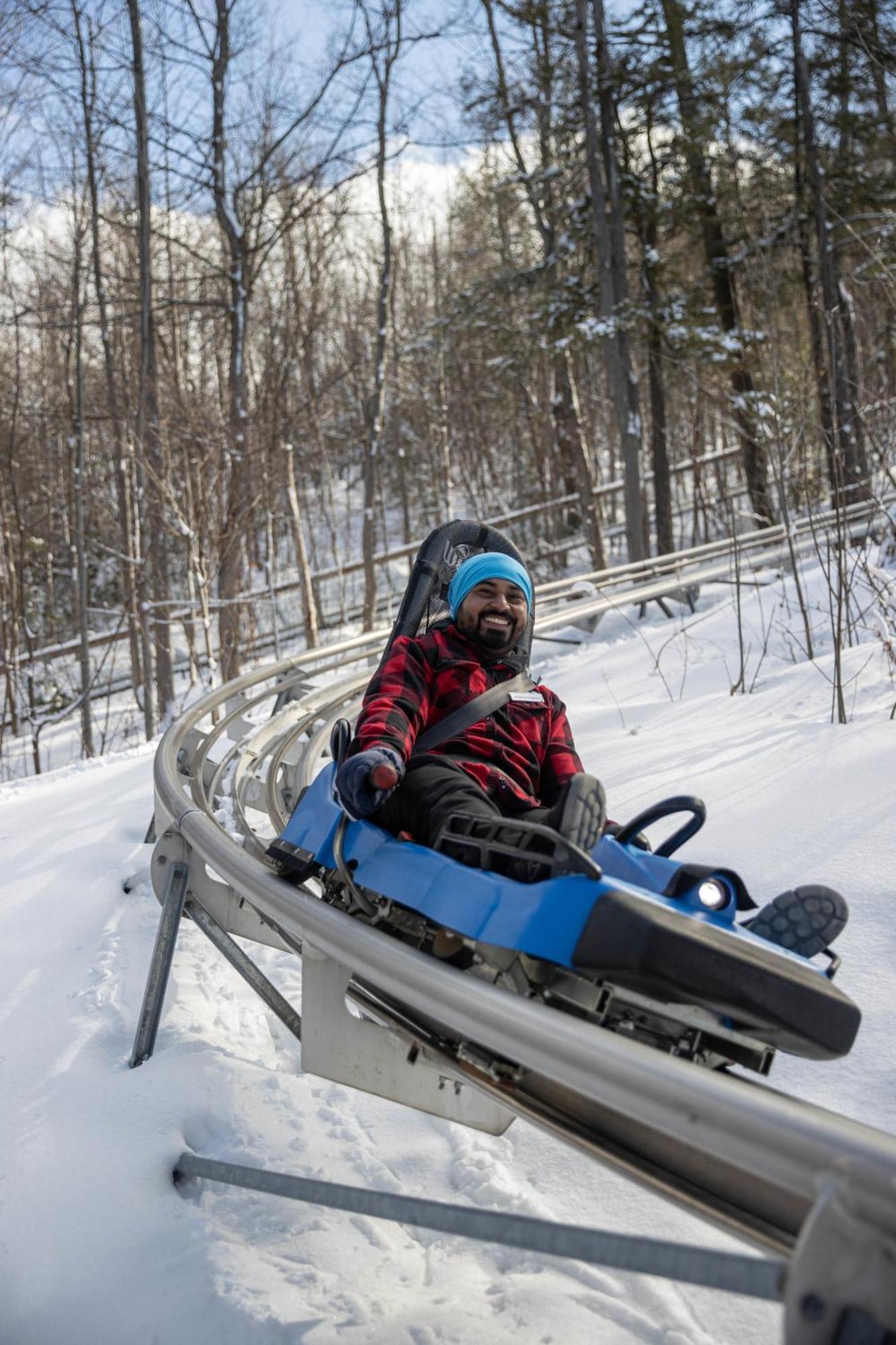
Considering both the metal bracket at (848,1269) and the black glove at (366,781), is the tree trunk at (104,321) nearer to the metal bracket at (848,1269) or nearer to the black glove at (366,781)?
the black glove at (366,781)

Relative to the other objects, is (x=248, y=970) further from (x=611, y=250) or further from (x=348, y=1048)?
(x=611, y=250)

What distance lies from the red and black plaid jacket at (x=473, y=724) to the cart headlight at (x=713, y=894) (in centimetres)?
83

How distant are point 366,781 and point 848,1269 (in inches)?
61.8

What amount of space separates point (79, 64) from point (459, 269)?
51.3ft

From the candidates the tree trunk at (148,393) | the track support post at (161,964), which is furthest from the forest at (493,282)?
the track support post at (161,964)

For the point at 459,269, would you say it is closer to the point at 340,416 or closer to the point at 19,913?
the point at 340,416

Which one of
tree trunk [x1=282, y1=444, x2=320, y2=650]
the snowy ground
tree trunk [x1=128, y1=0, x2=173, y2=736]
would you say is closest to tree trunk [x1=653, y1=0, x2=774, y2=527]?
tree trunk [x1=282, y1=444, x2=320, y2=650]

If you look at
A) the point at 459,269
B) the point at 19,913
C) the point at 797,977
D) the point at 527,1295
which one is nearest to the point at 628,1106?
the point at 797,977

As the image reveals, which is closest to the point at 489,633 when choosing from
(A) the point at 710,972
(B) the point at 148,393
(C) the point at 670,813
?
(C) the point at 670,813

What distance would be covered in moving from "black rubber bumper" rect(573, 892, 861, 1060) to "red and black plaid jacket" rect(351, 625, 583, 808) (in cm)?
107

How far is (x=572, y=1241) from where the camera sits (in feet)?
4.97

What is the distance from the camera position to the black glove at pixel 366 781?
8.38ft

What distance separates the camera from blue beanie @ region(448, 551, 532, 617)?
3449 millimetres

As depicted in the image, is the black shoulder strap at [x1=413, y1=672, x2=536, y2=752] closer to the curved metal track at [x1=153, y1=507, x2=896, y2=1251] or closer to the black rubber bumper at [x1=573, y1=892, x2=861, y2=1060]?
the curved metal track at [x1=153, y1=507, x2=896, y2=1251]
